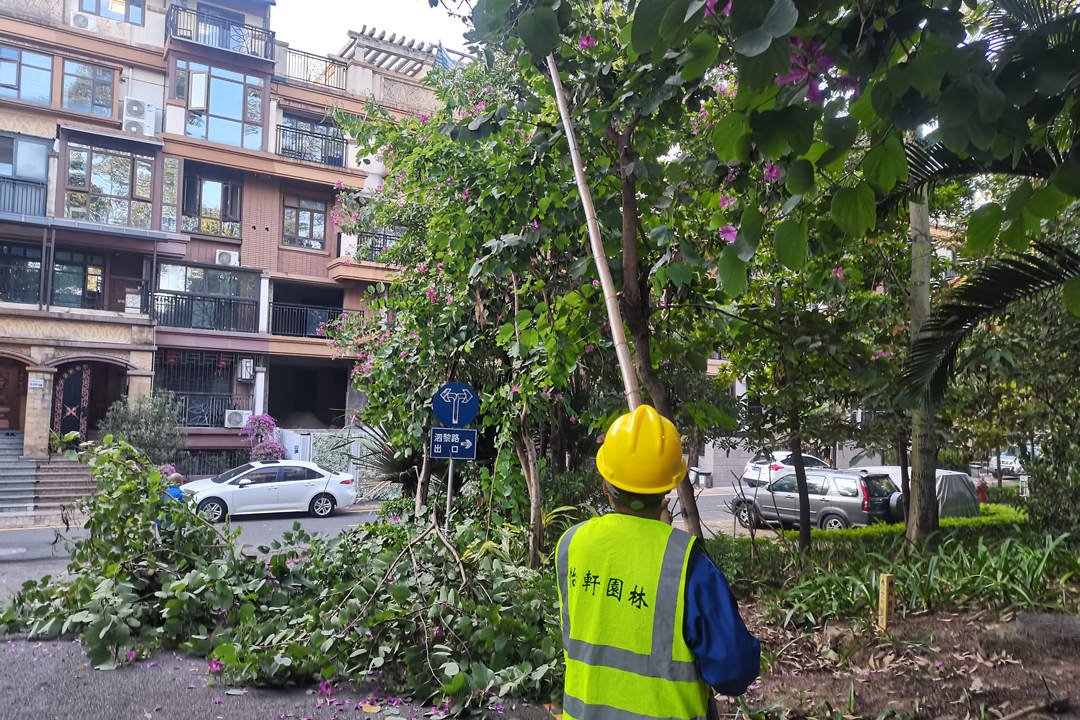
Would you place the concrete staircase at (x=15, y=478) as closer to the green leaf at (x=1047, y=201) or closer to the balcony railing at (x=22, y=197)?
the balcony railing at (x=22, y=197)

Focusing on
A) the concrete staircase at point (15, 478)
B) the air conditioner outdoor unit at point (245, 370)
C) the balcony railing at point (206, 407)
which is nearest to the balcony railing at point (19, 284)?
the concrete staircase at point (15, 478)

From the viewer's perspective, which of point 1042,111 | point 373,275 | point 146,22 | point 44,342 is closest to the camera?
point 1042,111

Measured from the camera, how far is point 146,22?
23031 millimetres

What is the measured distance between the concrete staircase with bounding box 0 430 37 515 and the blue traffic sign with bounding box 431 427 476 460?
46.8ft

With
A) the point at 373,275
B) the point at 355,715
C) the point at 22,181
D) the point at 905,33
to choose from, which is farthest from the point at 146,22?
the point at 905,33

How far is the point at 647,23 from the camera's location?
186 centimetres

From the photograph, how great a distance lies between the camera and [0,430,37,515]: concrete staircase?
16734 millimetres

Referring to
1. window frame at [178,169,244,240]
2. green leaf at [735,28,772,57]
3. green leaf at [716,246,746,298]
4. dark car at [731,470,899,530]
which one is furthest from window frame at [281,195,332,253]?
green leaf at [735,28,772,57]

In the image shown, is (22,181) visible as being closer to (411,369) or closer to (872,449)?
(411,369)

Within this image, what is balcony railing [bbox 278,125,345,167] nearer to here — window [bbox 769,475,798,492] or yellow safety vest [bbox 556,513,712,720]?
window [bbox 769,475,798,492]

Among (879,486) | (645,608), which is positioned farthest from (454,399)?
(879,486)

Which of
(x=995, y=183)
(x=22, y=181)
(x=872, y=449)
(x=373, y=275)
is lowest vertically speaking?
(x=872, y=449)

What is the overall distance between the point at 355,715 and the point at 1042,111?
4.58 metres

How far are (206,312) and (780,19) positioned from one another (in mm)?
24198
